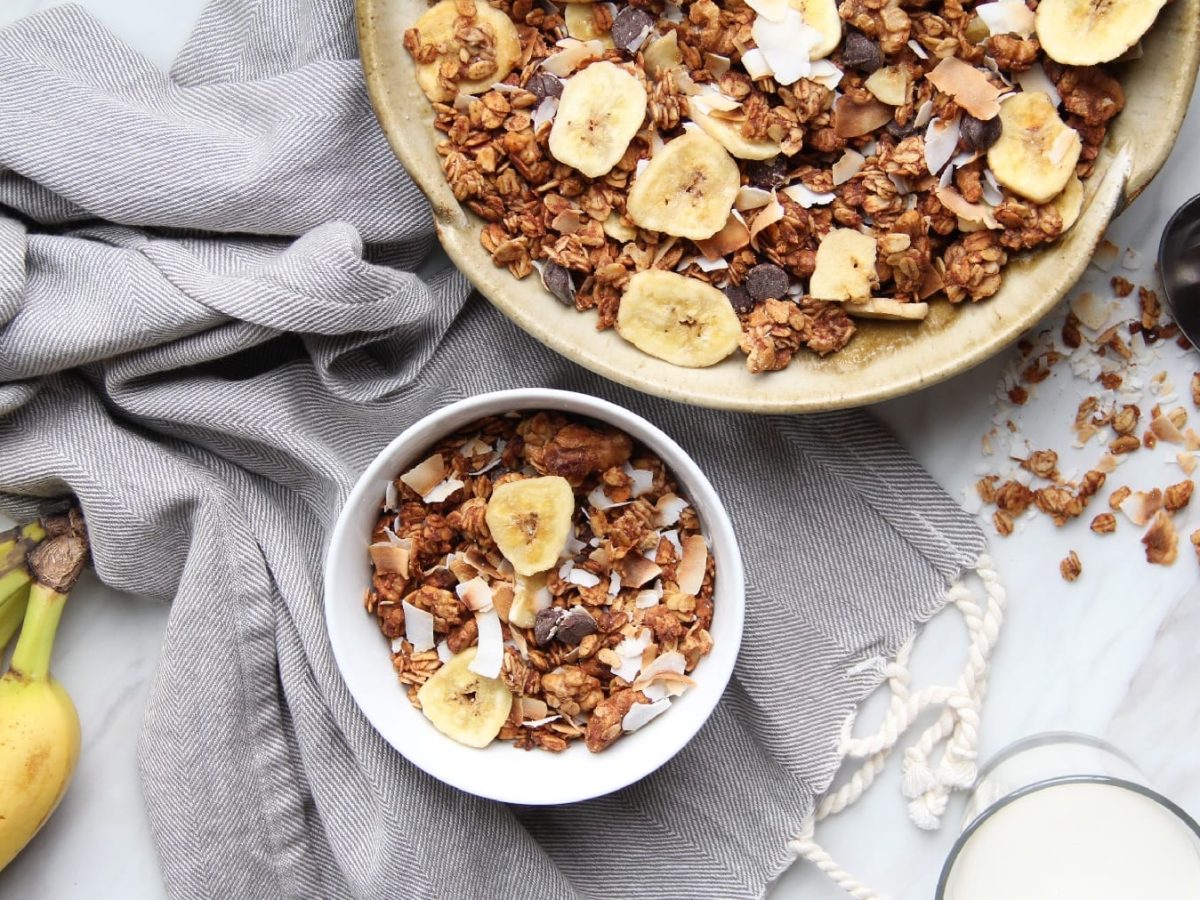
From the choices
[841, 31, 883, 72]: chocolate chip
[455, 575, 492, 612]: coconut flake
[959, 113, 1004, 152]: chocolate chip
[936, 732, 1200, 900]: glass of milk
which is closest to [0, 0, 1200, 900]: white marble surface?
[936, 732, 1200, 900]: glass of milk

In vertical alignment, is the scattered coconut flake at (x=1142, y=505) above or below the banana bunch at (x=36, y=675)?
above

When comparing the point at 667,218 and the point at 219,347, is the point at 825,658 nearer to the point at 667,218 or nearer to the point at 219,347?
the point at 667,218

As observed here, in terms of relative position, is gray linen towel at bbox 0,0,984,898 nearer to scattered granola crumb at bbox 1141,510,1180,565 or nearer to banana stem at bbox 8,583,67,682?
banana stem at bbox 8,583,67,682

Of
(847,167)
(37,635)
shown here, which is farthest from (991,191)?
(37,635)

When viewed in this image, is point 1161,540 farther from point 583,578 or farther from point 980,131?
point 583,578

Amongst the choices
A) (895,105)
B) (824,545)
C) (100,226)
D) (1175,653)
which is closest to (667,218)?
(895,105)

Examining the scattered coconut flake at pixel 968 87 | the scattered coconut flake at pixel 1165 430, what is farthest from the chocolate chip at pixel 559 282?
the scattered coconut flake at pixel 1165 430

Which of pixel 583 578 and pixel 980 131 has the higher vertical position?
pixel 980 131

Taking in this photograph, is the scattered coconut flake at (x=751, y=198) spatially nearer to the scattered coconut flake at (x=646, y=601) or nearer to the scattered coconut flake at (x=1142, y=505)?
the scattered coconut flake at (x=646, y=601)
